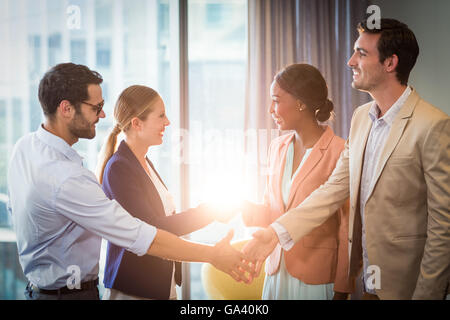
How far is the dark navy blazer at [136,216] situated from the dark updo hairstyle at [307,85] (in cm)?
90

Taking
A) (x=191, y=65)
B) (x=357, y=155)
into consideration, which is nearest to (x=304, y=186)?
(x=357, y=155)

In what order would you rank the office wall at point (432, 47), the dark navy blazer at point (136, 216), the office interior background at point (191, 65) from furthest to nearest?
the office interior background at point (191, 65) → the office wall at point (432, 47) → the dark navy blazer at point (136, 216)

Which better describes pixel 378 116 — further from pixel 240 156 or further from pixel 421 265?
pixel 240 156

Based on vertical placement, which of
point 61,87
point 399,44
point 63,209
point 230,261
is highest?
point 399,44

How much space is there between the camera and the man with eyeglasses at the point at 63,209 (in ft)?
5.16

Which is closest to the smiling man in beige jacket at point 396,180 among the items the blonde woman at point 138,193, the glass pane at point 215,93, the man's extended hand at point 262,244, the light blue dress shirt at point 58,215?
the man's extended hand at point 262,244

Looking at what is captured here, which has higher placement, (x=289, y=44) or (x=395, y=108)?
(x=289, y=44)

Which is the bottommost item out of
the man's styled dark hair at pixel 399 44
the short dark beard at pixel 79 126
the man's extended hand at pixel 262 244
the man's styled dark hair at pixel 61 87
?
the man's extended hand at pixel 262 244

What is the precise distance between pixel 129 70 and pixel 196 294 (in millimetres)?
2088

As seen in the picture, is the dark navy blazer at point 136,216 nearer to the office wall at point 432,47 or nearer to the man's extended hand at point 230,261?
the man's extended hand at point 230,261

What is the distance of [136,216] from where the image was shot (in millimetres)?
1862

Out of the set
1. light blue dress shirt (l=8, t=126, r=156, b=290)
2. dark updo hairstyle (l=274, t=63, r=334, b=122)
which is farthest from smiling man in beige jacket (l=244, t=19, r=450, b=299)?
light blue dress shirt (l=8, t=126, r=156, b=290)

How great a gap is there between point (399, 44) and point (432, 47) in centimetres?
96

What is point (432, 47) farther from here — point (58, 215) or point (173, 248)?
point (58, 215)
